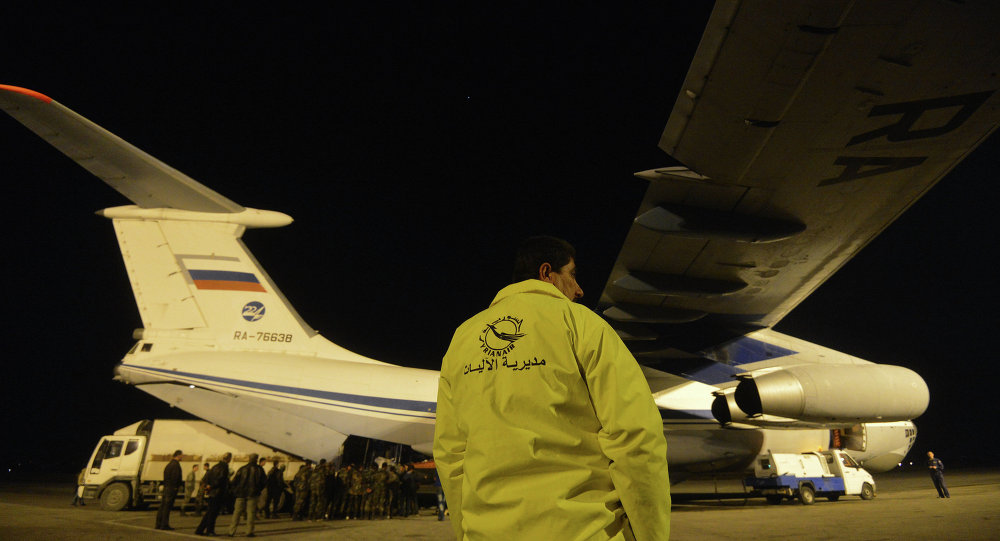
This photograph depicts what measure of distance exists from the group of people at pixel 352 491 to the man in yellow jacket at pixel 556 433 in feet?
28.2

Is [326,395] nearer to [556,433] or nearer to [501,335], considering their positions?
[501,335]

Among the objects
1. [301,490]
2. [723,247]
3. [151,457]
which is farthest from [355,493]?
[723,247]

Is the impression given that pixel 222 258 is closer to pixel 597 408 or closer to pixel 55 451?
pixel 597 408

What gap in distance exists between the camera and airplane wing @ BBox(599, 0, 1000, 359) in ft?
10.1

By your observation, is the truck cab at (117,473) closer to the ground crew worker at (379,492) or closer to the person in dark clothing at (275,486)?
the person in dark clothing at (275,486)

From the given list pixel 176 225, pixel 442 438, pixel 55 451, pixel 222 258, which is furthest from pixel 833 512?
pixel 55 451

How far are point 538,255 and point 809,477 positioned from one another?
37.0 feet

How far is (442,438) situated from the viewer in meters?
1.68

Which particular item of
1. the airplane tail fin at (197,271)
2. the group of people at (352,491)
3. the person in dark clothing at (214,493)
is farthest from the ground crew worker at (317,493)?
the airplane tail fin at (197,271)

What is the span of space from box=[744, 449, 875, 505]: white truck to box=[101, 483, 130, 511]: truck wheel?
1168 cm

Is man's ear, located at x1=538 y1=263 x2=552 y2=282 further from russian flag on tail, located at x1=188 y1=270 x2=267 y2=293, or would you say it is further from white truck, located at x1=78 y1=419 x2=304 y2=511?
white truck, located at x1=78 y1=419 x2=304 y2=511

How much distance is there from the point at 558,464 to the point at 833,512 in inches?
344

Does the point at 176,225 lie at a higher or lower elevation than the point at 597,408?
higher

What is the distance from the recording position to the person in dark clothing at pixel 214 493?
7.13 m
